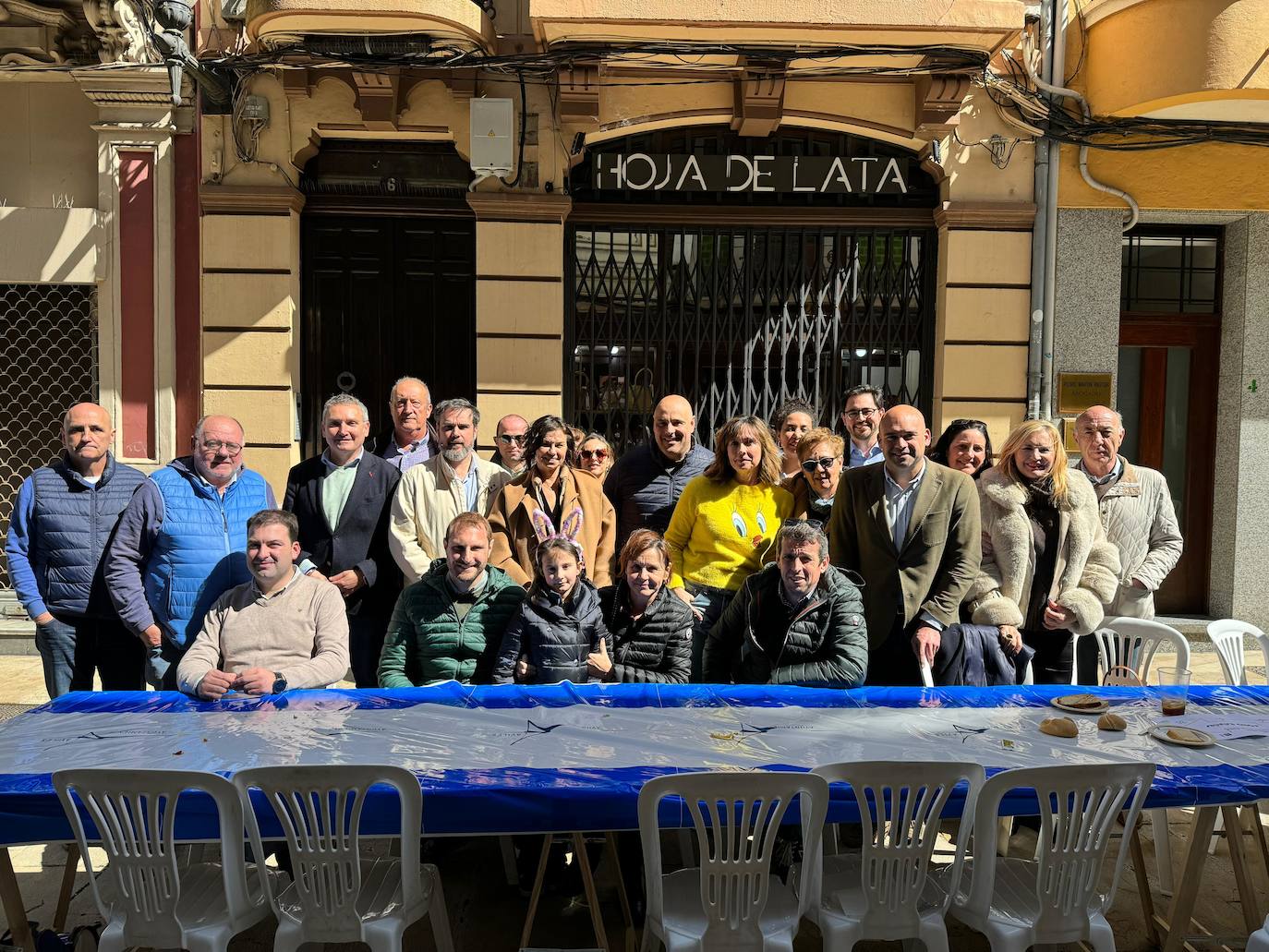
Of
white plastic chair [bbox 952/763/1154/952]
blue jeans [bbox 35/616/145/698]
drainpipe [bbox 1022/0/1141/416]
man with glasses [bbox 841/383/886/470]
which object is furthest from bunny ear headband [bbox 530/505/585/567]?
drainpipe [bbox 1022/0/1141/416]

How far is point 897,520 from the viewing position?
4684 mm

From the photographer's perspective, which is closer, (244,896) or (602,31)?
(244,896)

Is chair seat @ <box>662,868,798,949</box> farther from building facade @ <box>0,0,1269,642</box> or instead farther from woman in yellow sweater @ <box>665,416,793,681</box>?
building facade @ <box>0,0,1269,642</box>

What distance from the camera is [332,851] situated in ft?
9.14

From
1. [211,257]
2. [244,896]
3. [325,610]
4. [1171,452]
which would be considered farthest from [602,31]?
[244,896]

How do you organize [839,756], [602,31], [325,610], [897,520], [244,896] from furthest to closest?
1. [602,31]
2. [897,520]
3. [325,610]
4. [839,756]
5. [244,896]

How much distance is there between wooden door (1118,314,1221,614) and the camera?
8258mm

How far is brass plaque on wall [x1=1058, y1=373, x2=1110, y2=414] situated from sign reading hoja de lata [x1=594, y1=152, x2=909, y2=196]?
193 centimetres

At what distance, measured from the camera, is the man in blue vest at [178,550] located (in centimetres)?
464

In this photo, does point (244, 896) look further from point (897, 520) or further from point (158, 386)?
point (158, 386)

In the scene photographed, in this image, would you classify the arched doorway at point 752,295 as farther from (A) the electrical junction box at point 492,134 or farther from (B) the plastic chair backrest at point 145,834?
(B) the plastic chair backrest at point 145,834

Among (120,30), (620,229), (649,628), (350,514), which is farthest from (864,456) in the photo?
(120,30)

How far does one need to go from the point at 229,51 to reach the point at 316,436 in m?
2.85

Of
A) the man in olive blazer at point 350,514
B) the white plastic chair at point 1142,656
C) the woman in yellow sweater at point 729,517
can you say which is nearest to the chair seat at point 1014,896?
the white plastic chair at point 1142,656
